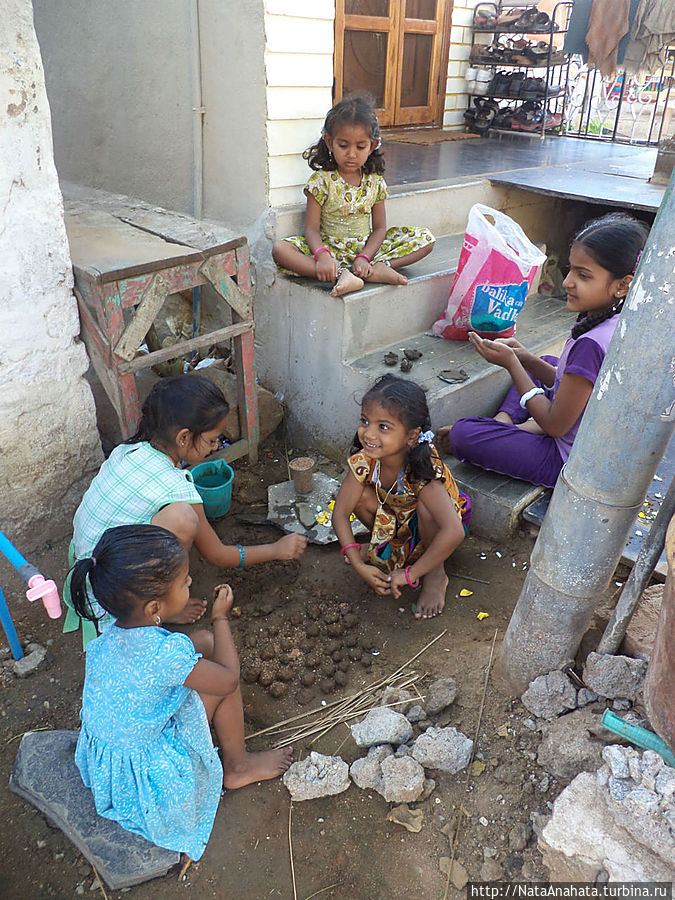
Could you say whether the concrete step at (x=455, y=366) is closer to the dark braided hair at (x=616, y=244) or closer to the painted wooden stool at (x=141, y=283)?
the painted wooden stool at (x=141, y=283)

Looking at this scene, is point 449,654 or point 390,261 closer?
point 449,654

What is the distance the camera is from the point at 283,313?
378 centimetres

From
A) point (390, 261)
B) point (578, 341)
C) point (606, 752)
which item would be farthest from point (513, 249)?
point (606, 752)

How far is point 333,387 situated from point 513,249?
1239 millimetres

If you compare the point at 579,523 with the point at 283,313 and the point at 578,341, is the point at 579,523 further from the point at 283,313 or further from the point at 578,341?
the point at 283,313

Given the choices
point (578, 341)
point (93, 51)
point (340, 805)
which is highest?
point (93, 51)

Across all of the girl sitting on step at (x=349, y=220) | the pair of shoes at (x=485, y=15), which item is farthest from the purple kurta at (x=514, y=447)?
the pair of shoes at (x=485, y=15)

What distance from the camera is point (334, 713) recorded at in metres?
2.29

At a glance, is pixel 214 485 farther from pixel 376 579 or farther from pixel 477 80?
pixel 477 80

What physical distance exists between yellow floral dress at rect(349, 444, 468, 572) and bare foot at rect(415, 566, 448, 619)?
130 mm

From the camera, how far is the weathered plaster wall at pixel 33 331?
2.32m

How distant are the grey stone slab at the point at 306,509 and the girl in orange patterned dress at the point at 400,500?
337mm

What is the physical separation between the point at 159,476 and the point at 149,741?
2.72 feet

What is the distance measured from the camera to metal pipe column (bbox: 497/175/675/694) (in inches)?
60.8
